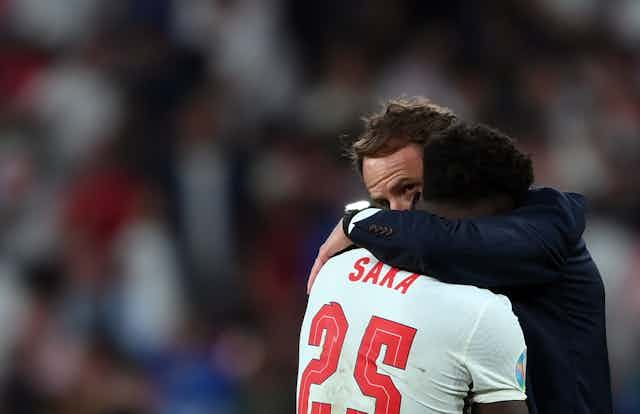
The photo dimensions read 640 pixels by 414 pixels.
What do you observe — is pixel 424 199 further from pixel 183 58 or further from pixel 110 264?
pixel 183 58

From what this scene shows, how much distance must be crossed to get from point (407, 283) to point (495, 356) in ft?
0.78

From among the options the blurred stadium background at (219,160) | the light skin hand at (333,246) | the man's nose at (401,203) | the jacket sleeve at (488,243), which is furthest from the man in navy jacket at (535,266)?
the blurred stadium background at (219,160)

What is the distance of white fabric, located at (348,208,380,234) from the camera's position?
106 inches

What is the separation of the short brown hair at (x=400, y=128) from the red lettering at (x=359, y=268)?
34 cm

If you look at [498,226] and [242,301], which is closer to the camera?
[498,226]

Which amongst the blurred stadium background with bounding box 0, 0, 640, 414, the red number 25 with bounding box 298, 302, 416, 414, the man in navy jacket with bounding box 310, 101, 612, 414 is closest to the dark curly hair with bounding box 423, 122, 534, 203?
the man in navy jacket with bounding box 310, 101, 612, 414

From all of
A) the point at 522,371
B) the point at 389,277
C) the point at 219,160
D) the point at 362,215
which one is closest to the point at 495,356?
the point at 522,371

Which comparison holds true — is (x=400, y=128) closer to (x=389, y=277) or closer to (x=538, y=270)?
(x=389, y=277)

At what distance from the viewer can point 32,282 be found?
269 inches

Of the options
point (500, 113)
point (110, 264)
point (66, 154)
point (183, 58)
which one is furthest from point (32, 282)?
point (500, 113)

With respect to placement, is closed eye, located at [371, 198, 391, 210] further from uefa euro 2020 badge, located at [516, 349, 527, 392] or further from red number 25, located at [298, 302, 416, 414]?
uefa euro 2020 badge, located at [516, 349, 527, 392]

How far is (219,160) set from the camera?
744cm

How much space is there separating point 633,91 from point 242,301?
3256 millimetres

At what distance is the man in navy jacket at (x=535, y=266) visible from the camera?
2506 mm
